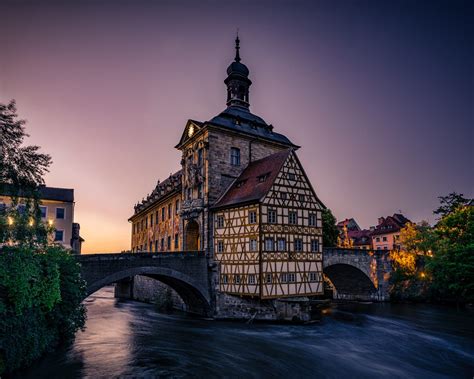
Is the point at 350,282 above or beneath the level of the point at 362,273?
beneath

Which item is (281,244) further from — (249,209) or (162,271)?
(162,271)

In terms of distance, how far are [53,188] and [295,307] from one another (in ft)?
107

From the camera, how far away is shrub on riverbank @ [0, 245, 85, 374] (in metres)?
11.9

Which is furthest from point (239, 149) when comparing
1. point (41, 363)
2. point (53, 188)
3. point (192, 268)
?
point (53, 188)

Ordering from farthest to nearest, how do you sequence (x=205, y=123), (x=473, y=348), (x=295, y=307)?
(x=205, y=123) < (x=295, y=307) < (x=473, y=348)

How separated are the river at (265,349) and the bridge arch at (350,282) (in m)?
8.97

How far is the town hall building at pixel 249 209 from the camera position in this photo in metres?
23.6

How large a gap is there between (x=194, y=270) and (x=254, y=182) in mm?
7564

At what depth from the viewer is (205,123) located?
92.5 ft

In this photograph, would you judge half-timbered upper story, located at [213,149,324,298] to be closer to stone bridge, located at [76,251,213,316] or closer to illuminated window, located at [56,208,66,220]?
stone bridge, located at [76,251,213,316]

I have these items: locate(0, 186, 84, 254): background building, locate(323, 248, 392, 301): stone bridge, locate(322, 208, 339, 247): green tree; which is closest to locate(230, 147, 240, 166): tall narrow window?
locate(323, 248, 392, 301): stone bridge

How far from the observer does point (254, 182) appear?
25922mm

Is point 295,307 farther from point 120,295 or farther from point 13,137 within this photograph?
point 120,295

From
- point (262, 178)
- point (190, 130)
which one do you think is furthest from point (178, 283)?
point (190, 130)
